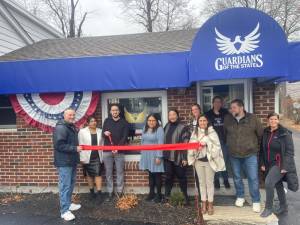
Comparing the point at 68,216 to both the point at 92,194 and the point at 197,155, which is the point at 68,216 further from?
the point at 197,155

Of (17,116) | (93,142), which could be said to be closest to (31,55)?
(17,116)

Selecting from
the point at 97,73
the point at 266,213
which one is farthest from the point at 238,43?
the point at 266,213

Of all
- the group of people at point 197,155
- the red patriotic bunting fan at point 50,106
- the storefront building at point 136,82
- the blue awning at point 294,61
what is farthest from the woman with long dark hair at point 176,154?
the blue awning at point 294,61

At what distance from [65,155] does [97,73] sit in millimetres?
1661

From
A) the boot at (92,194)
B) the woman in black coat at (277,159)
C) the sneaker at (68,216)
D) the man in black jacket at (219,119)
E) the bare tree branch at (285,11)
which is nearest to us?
the woman in black coat at (277,159)

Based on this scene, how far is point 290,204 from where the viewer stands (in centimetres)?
590

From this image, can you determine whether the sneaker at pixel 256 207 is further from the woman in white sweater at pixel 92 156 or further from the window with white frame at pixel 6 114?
the window with white frame at pixel 6 114

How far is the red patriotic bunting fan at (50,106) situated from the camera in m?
6.41

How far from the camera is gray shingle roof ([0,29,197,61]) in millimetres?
6980

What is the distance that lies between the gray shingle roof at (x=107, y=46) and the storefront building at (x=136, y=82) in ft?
0.26

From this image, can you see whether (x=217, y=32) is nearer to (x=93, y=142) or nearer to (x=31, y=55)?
(x=93, y=142)

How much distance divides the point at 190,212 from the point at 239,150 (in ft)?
4.52

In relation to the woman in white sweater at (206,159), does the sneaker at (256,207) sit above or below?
below

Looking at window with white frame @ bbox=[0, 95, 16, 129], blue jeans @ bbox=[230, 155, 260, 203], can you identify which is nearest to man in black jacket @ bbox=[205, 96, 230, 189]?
blue jeans @ bbox=[230, 155, 260, 203]
